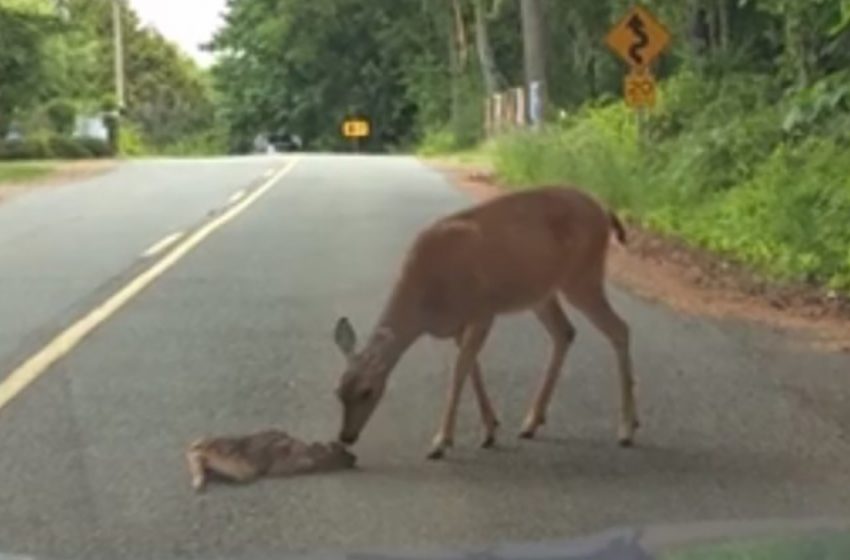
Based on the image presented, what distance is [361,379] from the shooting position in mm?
8164

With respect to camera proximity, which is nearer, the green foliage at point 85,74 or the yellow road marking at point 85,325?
the yellow road marking at point 85,325

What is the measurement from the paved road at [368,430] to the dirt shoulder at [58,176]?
59.8 feet

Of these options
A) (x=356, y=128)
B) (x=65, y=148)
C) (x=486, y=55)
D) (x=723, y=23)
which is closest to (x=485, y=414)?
(x=723, y=23)

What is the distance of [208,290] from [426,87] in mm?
57686

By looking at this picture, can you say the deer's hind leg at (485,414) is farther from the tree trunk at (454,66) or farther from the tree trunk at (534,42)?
the tree trunk at (454,66)

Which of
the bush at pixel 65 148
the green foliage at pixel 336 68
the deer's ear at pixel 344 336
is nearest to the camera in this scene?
the deer's ear at pixel 344 336

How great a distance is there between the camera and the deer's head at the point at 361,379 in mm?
8148

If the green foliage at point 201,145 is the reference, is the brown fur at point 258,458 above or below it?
above

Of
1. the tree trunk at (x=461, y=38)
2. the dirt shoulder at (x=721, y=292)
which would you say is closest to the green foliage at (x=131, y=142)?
the tree trunk at (x=461, y=38)

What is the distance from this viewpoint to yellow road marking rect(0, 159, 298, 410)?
34.8ft

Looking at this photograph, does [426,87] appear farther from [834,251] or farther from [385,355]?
[385,355]

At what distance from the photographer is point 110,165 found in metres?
48.5

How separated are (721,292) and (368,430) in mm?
6851

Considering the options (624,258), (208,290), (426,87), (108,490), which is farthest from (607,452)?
(426,87)
